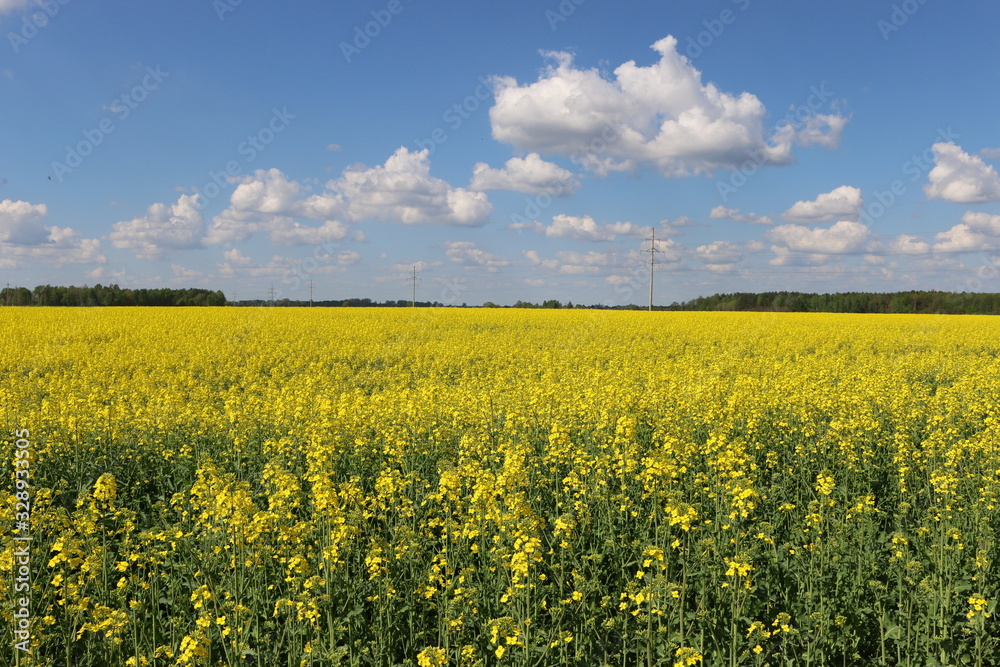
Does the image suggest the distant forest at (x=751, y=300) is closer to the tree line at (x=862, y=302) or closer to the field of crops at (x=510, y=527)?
the tree line at (x=862, y=302)

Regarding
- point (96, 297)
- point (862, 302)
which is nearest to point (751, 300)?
point (862, 302)

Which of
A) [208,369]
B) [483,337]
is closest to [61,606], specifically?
[208,369]

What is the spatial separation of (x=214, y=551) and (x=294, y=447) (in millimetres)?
3390

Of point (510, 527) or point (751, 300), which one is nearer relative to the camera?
point (510, 527)

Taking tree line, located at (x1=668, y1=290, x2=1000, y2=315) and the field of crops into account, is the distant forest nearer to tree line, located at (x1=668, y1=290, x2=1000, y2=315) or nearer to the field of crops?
tree line, located at (x1=668, y1=290, x2=1000, y2=315)

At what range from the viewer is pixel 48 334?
22906 mm

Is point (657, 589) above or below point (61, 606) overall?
above

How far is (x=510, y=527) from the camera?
4.17m

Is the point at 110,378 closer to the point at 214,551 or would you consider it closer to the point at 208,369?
the point at 208,369

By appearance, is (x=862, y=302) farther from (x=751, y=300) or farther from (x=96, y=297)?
(x=96, y=297)

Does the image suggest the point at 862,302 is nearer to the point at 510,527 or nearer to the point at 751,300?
the point at 751,300

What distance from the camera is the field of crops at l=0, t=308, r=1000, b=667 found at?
3830mm

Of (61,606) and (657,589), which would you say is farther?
(61,606)

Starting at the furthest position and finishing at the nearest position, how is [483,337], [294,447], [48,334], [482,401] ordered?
[483,337], [48,334], [482,401], [294,447]
